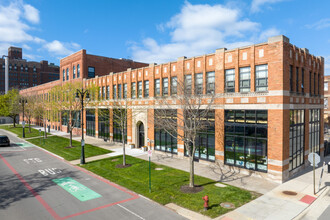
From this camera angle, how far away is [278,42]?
17.2m

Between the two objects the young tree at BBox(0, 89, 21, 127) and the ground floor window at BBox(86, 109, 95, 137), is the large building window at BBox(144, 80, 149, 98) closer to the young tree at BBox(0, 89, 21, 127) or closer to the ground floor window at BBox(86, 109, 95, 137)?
the ground floor window at BBox(86, 109, 95, 137)

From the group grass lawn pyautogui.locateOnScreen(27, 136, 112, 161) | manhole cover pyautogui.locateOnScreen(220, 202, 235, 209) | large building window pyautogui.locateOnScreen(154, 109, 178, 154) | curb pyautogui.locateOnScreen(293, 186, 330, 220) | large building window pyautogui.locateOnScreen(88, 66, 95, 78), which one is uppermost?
large building window pyautogui.locateOnScreen(88, 66, 95, 78)

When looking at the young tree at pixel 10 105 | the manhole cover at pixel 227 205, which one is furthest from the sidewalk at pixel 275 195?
the young tree at pixel 10 105

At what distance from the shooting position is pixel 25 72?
125250 millimetres

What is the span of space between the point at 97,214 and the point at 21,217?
3.90m

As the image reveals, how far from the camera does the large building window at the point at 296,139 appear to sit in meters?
18.9

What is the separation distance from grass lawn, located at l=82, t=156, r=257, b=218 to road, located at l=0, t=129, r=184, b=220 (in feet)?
2.85

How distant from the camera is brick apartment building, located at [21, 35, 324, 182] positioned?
17469mm

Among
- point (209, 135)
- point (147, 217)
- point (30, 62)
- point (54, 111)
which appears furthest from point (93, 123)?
point (30, 62)

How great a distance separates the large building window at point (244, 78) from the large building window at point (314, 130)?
8.97 metres

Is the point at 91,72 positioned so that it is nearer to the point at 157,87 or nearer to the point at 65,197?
the point at 157,87

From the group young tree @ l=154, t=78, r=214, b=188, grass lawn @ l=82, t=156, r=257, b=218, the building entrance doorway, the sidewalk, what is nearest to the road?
grass lawn @ l=82, t=156, r=257, b=218

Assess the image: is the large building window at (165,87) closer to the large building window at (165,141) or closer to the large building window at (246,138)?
the large building window at (165,141)

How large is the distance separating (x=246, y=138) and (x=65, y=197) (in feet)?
48.4
